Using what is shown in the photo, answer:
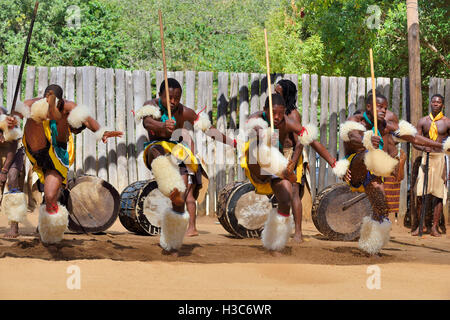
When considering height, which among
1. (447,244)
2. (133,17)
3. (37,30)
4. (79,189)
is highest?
(133,17)

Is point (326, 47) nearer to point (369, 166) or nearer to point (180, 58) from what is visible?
point (180, 58)

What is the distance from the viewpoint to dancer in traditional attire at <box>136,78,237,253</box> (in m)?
7.24

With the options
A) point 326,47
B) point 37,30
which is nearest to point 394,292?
point 37,30

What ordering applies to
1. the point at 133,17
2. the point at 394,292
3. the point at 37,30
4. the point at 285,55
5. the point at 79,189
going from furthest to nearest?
1. the point at 133,17
2. the point at 285,55
3. the point at 37,30
4. the point at 79,189
5. the point at 394,292

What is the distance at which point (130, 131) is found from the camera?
11.4 m

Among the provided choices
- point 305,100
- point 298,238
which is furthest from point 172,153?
point 305,100

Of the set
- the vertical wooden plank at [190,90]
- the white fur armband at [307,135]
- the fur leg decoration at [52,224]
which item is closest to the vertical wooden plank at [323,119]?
the vertical wooden plank at [190,90]

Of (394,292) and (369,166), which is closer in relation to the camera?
(394,292)

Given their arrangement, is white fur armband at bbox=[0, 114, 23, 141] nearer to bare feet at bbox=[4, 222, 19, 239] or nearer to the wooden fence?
bare feet at bbox=[4, 222, 19, 239]

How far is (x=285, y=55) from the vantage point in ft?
85.3

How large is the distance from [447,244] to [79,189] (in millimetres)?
4640

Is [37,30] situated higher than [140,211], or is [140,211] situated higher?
[37,30]

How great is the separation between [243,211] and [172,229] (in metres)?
2.08

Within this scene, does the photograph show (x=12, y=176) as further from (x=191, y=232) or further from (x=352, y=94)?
(x=352, y=94)
